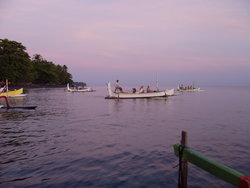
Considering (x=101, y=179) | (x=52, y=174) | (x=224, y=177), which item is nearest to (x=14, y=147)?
(x=52, y=174)

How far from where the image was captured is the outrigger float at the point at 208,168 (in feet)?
12.8

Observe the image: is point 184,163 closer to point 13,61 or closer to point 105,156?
point 105,156

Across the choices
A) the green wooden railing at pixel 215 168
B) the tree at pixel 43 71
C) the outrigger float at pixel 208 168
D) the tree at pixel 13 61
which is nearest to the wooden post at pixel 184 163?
the outrigger float at pixel 208 168

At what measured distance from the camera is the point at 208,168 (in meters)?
4.62

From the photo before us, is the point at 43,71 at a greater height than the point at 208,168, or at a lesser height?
greater

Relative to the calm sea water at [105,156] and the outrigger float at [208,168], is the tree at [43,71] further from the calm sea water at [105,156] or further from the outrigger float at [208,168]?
the outrigger float at [208,168]

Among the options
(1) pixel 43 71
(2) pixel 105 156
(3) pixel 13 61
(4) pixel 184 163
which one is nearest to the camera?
(4) pixel 184 163

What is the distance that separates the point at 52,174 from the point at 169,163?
445 centimetres

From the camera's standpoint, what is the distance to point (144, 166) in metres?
8.95

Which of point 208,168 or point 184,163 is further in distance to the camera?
point 184,163

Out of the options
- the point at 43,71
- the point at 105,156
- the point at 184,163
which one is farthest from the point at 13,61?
the point at 184,163

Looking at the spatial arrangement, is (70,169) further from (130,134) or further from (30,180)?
(130,134)

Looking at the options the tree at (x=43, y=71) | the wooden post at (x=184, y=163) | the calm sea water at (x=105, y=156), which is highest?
the tree at (x=43, y=71)

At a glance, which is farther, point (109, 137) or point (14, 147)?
point (109, 137)
